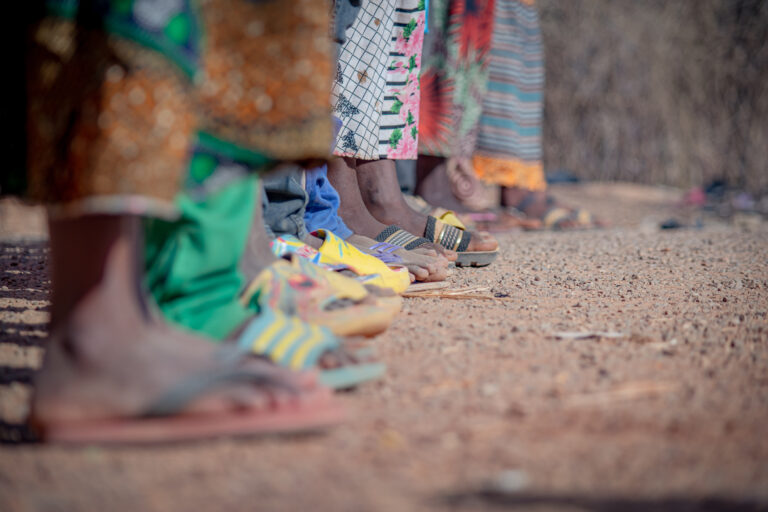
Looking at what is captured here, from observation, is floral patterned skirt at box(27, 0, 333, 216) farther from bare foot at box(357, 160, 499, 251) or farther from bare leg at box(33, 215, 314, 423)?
bare foot at box(357, 160, 499, 251)

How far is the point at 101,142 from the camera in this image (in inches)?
38.3

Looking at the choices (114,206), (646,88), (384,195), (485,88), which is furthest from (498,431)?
(646,88)

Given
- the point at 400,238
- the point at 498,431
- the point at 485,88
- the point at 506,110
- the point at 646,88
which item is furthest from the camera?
the point at 646,88

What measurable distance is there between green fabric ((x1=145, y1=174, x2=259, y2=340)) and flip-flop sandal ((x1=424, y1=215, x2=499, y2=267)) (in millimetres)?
1356

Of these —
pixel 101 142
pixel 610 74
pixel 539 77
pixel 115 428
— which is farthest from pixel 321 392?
pixel 610 74

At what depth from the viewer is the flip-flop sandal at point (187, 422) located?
101cm

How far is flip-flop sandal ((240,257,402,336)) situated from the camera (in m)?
1.43

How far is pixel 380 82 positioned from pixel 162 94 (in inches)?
59.7

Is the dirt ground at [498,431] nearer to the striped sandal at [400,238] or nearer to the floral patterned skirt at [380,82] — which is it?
the striped sandal at [400,238]

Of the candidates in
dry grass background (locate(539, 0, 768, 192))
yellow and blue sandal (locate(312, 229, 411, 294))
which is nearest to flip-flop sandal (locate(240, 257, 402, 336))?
yellow and blue sandal (locate(312, 229, 411, 294))

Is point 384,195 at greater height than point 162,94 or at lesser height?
lesser

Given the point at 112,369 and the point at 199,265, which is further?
the point at 199,265

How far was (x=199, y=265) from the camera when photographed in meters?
1.30

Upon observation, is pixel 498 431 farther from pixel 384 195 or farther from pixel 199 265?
pixel 384 195
